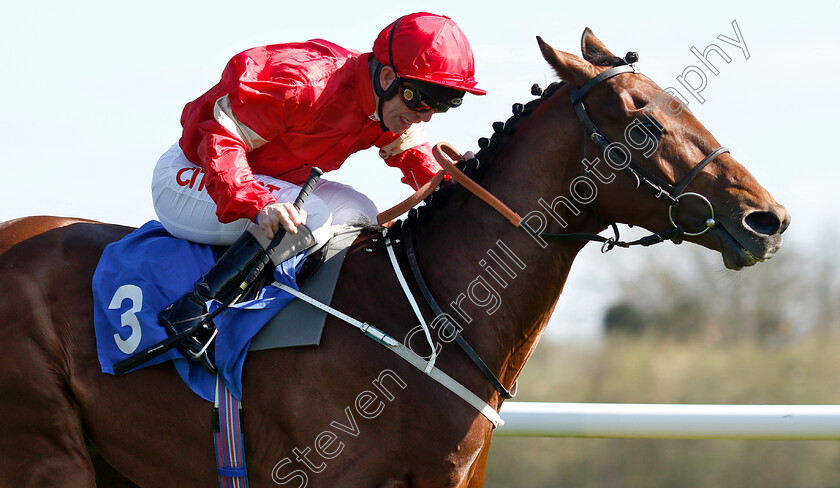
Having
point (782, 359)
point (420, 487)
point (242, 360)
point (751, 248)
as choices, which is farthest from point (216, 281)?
point (782, 359)

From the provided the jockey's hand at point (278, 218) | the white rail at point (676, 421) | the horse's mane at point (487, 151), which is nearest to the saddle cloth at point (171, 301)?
the jockey's hand at point (278, 218)

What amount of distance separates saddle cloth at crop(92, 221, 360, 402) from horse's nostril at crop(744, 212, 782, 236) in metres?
1.44

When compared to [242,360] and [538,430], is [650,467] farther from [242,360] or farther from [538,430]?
[242,360]

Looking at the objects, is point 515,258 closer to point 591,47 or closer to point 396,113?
point 396,113

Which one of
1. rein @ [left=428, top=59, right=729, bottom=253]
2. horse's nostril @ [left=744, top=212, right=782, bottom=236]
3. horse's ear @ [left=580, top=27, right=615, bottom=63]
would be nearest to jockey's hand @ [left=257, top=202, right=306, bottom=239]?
rein @ [left=428, top=59, right=729, bottom=253]

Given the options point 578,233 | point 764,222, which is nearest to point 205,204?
point 578,233

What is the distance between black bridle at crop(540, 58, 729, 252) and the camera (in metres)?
3.03

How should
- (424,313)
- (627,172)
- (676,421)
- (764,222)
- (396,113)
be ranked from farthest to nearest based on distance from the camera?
1. (676,421)
2. (396,113)
3. (424,313)
4. (627,172)
5. (764,222)

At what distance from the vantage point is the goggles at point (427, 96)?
3287 mm

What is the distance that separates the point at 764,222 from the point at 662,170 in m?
0.37

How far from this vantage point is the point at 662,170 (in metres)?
3.06

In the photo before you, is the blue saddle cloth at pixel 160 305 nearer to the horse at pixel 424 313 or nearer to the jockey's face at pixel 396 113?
the horse at pixel 424 313

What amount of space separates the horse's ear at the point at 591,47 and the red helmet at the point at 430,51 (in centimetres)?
42

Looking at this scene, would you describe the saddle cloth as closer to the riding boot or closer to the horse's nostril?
the riding boot
